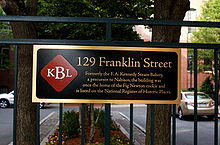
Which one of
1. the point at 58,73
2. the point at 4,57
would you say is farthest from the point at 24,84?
the point at 4,57

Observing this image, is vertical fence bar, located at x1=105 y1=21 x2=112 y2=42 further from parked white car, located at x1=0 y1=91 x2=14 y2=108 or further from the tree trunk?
parked white car, located at x1=0 y1=91 x2=14 y2=108

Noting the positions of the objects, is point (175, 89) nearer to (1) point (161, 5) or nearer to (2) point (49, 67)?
(2) point (49, 67)

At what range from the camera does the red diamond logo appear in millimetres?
2607

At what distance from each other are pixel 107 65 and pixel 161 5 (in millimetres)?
2471

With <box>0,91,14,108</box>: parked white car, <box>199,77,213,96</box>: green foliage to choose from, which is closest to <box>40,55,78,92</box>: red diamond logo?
<box>0,91,14,108</box>: parked white car

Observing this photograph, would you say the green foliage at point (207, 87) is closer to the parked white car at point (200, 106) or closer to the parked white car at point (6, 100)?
the parked white car at point (200, 106)

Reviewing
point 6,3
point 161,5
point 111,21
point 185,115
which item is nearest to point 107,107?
point 111,21

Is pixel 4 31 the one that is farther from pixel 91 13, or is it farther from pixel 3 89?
pixel 91 13

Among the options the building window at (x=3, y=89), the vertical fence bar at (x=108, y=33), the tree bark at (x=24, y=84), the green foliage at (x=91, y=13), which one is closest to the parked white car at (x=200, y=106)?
the green foliage at (x=91, y=13)

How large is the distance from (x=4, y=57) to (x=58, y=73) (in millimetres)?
25692

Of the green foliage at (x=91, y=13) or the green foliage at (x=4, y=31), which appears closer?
the green foliage at (x=91, y=13)

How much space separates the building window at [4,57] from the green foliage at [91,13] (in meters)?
18.5

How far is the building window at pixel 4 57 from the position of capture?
25547 mm

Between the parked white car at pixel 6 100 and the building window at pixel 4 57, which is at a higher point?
the building window at pixel 4 57
